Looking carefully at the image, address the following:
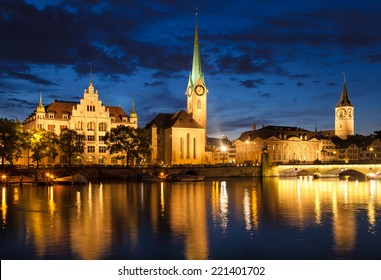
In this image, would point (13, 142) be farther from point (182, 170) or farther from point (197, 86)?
point (197, 86)

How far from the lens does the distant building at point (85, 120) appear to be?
358ft

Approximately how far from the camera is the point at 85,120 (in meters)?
111

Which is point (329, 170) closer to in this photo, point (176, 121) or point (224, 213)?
point (176, 121)

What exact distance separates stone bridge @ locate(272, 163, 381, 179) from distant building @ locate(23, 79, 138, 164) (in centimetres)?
4123

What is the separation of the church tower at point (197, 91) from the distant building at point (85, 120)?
34238 mm

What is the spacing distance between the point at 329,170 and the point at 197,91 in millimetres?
44052

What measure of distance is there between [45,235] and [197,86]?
115 meters

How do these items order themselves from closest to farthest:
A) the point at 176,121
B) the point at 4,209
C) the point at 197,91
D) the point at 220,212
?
1. the point at 220,212
2. the point at 4,209
3. the point at 176,121
4. the point at 197,91

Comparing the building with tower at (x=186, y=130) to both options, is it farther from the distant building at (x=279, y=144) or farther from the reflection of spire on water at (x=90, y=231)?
the reflection of spire on water at (x=90, y=231)

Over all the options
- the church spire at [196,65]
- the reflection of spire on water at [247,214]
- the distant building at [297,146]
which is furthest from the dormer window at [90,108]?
the reflection of spire on water at [247,214]

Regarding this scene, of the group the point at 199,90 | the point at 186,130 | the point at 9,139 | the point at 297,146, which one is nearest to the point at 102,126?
the point at 186,130

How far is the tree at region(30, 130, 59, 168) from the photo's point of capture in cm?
8956

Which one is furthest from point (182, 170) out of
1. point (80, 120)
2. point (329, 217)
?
point (329, 217)
